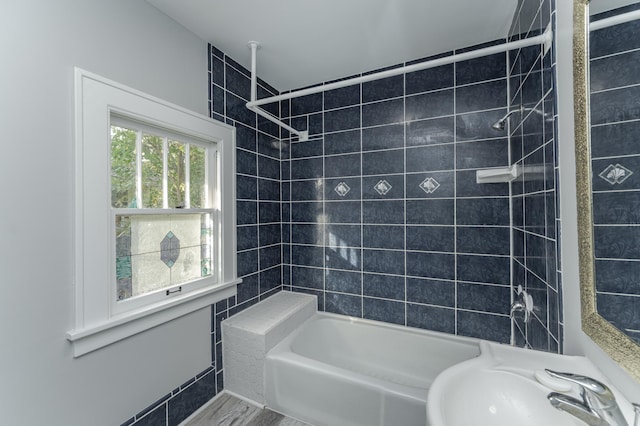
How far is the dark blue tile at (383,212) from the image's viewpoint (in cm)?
214

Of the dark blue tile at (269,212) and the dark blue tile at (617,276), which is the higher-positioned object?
the dark blue tile at (269,212)

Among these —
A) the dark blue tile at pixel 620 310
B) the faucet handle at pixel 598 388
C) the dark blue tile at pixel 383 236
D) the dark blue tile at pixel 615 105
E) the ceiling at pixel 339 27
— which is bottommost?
the faucet handle at pixel 598 388

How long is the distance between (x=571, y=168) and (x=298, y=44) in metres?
1.72

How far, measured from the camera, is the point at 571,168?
956mm

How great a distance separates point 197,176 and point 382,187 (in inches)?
54.9

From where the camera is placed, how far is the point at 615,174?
73 cm

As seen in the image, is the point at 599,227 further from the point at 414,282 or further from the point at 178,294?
the point at 178,294

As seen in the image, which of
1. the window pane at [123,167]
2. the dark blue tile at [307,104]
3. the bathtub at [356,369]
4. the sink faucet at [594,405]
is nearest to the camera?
the sink faucet at [594,405]

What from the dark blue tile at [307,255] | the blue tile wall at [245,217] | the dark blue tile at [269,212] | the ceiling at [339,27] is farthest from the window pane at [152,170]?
the dark blue tile at [307,255]

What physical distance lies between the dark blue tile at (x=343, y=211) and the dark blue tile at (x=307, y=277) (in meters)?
0.50

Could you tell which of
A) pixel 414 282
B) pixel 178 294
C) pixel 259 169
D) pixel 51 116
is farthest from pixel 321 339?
pixel 51 116

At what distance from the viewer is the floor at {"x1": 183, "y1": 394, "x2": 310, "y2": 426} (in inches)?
65.6

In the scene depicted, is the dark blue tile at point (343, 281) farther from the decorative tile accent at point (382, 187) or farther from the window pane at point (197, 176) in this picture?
the window pane at point (197, 176)

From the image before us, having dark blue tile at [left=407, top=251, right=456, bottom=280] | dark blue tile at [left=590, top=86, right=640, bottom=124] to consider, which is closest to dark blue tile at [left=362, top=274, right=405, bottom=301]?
dark blue tile at [left=407, top=251, right=456, bottom=280]
